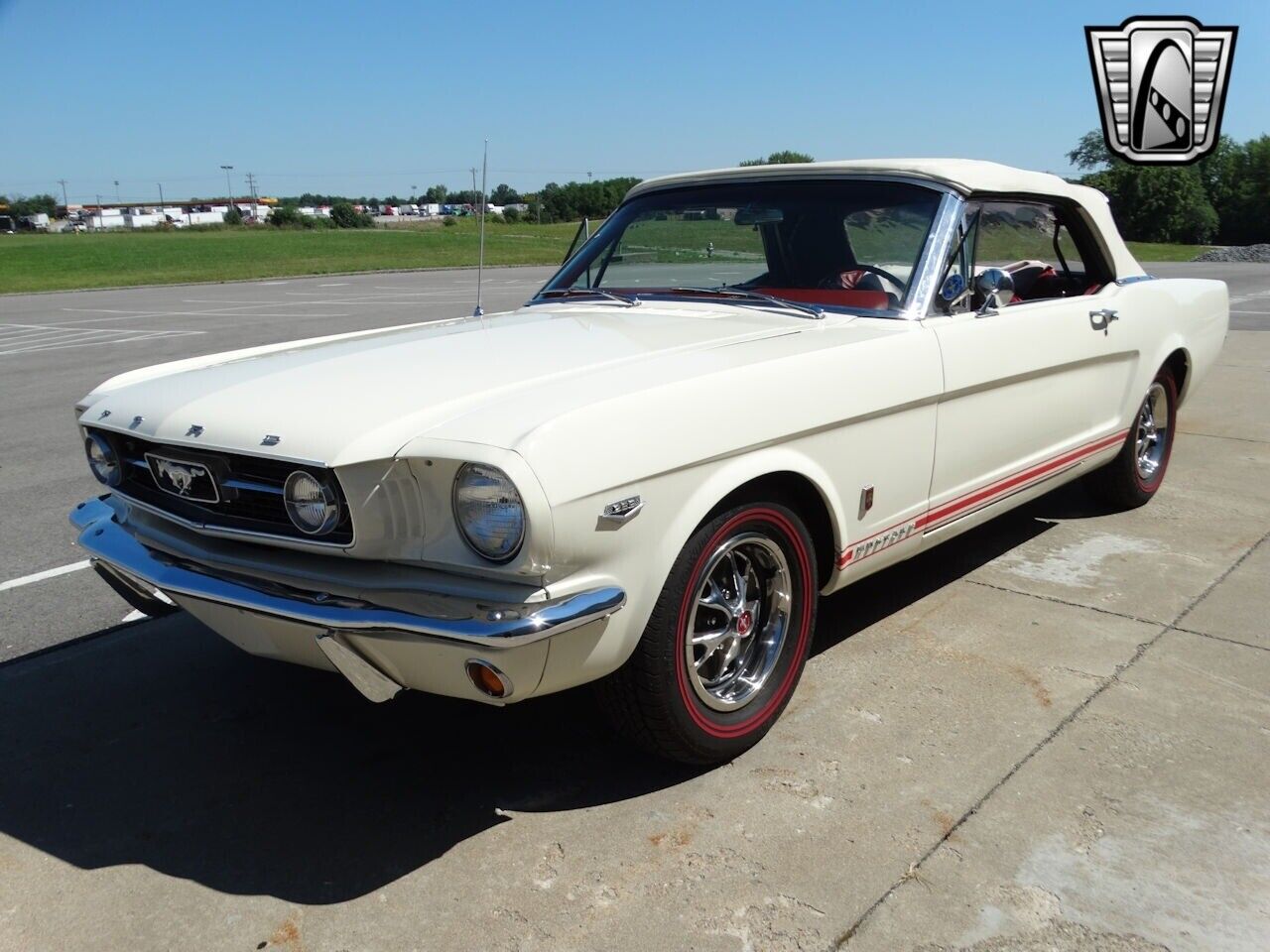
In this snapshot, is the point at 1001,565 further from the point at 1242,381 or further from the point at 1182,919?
the point at 1242,381

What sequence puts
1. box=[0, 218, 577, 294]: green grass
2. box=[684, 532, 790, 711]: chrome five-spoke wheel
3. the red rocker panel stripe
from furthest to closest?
box=[0, 218, 577, 294]: green grass < the red rocker panel stripe < box=[684, 532, 790, 711]: chrome five-spoke wheel

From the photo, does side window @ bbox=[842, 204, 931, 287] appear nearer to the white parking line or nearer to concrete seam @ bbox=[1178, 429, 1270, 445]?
the white parking line

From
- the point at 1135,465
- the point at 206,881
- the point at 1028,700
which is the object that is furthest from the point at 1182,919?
Answer: the point at 1135,465

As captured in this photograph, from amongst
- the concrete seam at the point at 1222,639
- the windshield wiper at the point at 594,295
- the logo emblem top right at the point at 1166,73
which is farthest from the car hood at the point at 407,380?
the logo emblem top right at the point at 1166,73

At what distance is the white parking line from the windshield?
233 cm

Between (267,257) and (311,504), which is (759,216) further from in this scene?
(267,257)

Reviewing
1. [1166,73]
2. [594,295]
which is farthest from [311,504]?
[1166,73]

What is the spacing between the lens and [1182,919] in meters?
2.42

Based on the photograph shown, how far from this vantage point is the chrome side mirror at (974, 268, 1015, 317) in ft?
12.6

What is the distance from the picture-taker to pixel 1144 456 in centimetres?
556

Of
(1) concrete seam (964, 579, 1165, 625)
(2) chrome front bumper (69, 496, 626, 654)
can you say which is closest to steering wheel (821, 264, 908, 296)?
(1) concrete seam (964, 579, 1165, 625)

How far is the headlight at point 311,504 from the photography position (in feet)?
8.60

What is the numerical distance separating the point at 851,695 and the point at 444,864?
4.65 ft

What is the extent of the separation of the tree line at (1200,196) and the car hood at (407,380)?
51.5 meters
